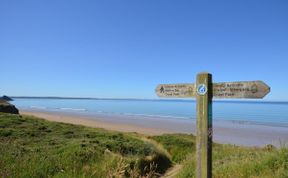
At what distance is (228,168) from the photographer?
7.15 metres

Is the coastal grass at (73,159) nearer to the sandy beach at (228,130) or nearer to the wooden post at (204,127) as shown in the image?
the wooden post at (204,127)

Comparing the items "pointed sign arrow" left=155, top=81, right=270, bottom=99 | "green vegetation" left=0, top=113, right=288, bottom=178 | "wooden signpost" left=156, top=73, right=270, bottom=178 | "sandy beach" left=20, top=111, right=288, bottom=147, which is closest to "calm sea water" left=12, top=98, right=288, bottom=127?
"sandy beach" left=20, top=111, right=288, bottom=147

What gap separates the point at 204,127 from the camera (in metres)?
4.53

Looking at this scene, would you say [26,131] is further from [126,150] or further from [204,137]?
[204,137]

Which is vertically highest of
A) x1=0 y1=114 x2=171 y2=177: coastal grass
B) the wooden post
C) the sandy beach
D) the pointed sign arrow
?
the pointed sign arrow

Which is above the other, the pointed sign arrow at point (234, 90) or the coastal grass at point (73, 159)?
the pointed sign arrow at point (234, 90)

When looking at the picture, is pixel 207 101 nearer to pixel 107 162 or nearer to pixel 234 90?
pixel 234 90

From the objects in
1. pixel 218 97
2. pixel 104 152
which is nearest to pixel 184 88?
pixel 218 97

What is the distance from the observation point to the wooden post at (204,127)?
4.50 meters

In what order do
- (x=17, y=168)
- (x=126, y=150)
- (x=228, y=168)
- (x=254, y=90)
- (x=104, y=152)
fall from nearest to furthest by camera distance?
(x=254, y=90), (x=17, y=168), (x=228, y=168), (x=104, y=152), (x=126, y=150)

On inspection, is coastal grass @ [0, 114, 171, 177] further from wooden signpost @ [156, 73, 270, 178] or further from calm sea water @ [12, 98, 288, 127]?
calm sea water @ [12, 98, 288, 127]

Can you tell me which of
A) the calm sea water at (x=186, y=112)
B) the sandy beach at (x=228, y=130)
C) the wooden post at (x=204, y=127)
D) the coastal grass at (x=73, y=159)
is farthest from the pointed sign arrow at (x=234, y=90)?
the calm sea water at (x=186, y=112)

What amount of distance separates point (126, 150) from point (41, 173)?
575cm

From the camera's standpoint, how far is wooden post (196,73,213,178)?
14.8ft
